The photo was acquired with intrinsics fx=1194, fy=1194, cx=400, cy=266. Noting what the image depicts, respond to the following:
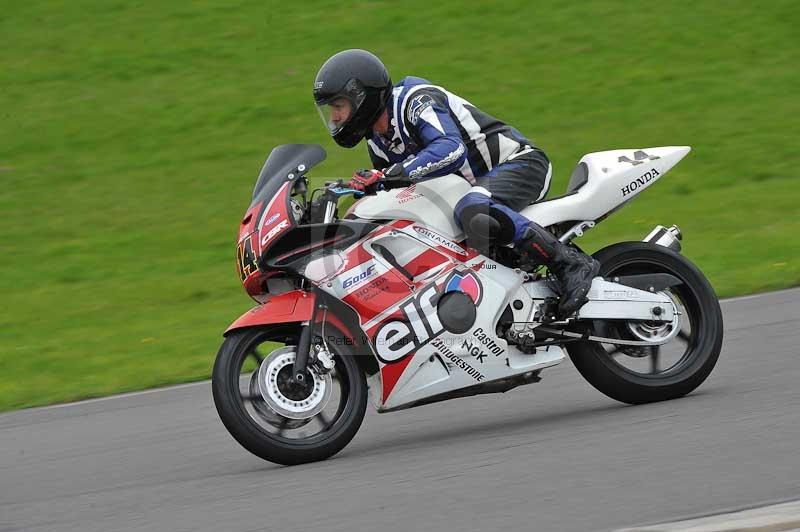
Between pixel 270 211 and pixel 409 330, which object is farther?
pixel 409 330

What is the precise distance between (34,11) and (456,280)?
1782cm

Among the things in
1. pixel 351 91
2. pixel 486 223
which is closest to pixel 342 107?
pixel 351 91

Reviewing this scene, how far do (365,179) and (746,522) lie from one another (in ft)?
8.00

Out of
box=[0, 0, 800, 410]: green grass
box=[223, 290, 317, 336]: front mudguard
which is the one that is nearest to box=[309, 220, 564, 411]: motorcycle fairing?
box=[223, 290, 317, 336]: front mudguard

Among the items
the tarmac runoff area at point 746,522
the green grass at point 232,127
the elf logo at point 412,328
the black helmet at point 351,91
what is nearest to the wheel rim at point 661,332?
the elf logo at point 412,328

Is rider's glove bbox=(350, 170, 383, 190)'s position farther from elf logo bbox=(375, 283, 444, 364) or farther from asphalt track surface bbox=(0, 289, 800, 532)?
asphalt track surface bbox=(0, 289, 800, 532)

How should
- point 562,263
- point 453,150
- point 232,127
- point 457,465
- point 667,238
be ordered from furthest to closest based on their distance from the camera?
point 232,127
point 667,238
point 562,263
point 453,150
point 457,465

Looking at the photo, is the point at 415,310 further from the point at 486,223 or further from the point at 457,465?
the point at 457,465

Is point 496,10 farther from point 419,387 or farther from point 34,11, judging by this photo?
point 419,387

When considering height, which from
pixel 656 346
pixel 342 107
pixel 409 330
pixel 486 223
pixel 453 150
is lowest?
pixel 656 346

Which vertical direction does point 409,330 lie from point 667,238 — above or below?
below

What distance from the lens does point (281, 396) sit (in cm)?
551

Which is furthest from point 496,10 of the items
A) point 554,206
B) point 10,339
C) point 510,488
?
point 510,488

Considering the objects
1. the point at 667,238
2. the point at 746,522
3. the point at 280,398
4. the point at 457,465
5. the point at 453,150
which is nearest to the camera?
the point at 746,522
